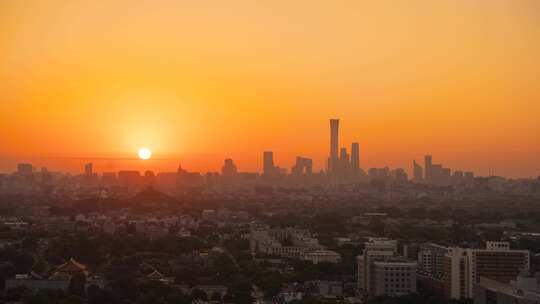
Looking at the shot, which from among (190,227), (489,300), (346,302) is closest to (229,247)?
(190,227)

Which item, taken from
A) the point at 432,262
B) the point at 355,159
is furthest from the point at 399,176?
the point at 432,262

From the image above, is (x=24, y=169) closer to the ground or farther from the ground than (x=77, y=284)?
farther from the ground

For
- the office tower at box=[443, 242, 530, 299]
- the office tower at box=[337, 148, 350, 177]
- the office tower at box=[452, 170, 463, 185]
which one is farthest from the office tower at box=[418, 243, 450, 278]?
the office tower at box=[452, 170, 463, 185]

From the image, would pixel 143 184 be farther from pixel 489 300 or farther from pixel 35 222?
pixel 489 300

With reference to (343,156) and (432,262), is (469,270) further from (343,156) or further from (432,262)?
(343,156)

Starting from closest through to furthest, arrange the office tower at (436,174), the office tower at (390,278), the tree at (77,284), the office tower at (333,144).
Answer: the office tower at (390,278)
the tree at (77,284)
the office tower at (333,144)
the office tower at (436,174)

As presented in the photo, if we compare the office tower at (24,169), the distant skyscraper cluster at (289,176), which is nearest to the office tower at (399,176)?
the distant skyscraper cluster at (289,176)

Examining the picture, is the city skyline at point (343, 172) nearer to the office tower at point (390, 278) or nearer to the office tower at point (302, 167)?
the office tower at point (302, 167)
